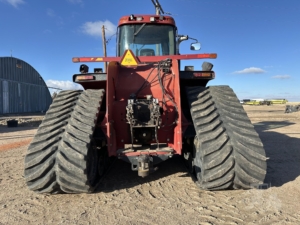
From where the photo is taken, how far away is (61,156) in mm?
3732

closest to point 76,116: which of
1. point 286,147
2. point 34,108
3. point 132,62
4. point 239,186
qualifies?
point 132,62

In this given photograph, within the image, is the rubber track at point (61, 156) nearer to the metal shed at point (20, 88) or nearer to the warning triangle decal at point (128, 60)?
the warning triangle decal at point (128, 60)

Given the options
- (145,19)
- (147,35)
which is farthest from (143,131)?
(145,19)

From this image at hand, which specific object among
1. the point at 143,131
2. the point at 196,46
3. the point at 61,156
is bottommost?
the point at 61,156

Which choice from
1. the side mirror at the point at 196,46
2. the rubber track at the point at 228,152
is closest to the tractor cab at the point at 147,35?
the side mirror at the point at 196,46

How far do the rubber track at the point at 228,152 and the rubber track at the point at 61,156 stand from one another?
64.1 inches

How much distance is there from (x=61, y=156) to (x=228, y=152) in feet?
7.51

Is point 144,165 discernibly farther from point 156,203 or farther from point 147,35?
point 147,35

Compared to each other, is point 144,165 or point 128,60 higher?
point 128,60

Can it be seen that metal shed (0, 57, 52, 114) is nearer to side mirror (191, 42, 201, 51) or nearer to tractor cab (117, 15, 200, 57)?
tractor cab (117, 15, 200, 57)

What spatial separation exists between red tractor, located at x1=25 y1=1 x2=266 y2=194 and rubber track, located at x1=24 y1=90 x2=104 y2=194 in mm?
13

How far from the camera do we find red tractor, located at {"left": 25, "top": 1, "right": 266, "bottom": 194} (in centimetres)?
380

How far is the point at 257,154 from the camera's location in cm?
385

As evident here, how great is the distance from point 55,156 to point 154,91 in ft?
6.43
